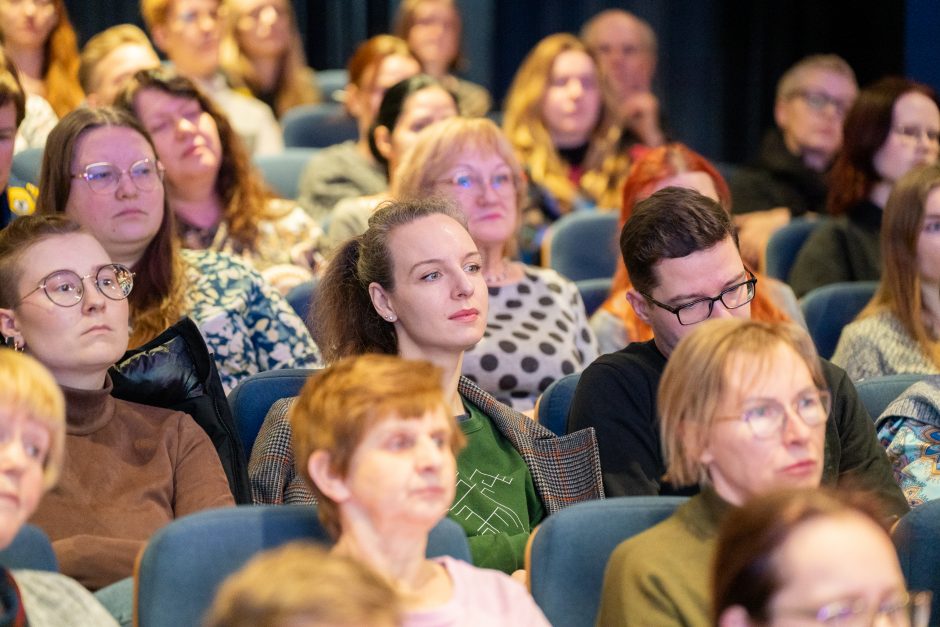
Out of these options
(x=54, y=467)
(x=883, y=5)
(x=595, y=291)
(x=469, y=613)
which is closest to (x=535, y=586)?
(x=469, y=613)

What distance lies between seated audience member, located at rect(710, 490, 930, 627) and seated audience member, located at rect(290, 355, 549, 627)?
335 mm

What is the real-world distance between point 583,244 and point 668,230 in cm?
172

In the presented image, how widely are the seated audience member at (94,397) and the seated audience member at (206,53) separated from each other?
8.64 feet

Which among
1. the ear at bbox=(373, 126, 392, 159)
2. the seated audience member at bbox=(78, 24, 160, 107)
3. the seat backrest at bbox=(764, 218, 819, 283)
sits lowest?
the seat backrest at bbox=(764, 218, 819, 283)

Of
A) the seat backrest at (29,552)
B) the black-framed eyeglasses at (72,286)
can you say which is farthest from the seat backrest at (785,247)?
the seat backrest at (29,552)

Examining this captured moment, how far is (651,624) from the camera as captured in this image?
6.01ft

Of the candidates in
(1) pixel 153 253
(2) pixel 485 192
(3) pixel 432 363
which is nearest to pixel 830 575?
(3) pixel 432 363

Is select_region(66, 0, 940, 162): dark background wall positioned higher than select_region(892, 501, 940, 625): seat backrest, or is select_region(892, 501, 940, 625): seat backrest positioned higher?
select_region(66, 0, 940, 162): dark background wall

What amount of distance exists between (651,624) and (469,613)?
0.79 ft

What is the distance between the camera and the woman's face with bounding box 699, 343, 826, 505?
1919 mm

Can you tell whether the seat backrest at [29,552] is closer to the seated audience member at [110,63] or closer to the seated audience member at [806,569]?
the seated audience member at [806,569]

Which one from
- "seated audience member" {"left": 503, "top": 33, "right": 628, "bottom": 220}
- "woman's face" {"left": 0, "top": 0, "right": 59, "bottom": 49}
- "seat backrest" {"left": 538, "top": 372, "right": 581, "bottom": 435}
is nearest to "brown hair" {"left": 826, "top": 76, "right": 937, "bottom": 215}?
"seated audience member" {"left": 503, "top": 33, "right": 628, "bottom": 220}

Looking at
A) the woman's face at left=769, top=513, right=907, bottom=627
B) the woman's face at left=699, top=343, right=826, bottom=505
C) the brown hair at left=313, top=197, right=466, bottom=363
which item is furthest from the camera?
the brown hair at left=313, top=197, right=466, bottom=363

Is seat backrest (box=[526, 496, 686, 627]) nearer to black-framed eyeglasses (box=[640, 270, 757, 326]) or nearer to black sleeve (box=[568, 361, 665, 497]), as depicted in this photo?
black sleeve (box=[568, 361, 665, 497])
